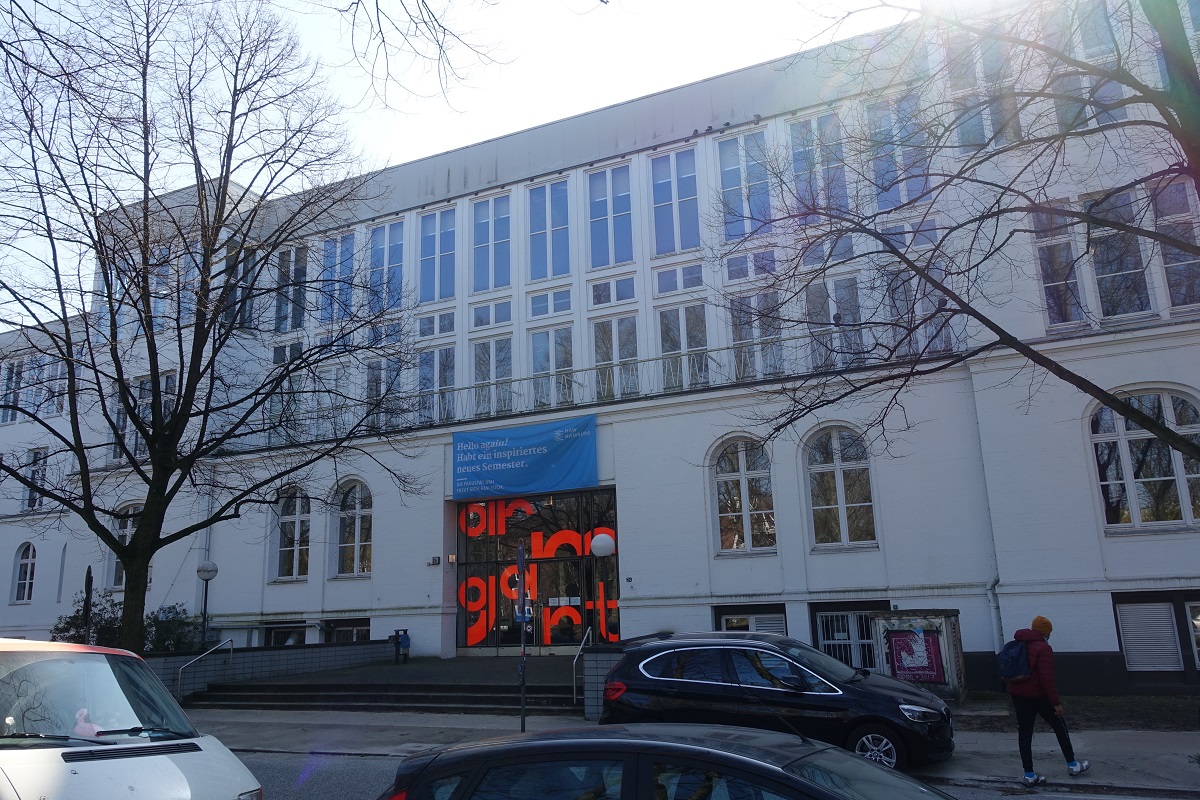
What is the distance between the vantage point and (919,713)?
9.77 meters

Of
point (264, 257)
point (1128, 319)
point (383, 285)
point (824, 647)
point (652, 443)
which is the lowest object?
point (824, 647)

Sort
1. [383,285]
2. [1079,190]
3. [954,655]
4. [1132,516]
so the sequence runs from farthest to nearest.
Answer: [383,285]
[1079,190]
[1132,516]
[954,655]

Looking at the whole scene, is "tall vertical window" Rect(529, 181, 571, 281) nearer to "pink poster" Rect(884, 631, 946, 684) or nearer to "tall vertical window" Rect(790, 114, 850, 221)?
"tall vertical window" Rect(790, 114, 850, 221)

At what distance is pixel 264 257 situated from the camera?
1525cm

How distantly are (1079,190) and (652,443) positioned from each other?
34.4 feet

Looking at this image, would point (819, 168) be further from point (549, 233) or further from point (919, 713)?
point (919, 713)

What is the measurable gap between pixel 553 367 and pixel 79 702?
18615mm

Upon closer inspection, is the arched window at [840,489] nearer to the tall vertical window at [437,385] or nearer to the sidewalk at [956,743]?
the sidewalk at [956,743]

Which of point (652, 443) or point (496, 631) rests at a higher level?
point (652, 443)

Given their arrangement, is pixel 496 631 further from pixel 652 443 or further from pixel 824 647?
pixel 824 647

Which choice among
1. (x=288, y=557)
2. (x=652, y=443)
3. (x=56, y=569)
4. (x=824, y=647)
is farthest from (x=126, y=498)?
(x=824, y=647)

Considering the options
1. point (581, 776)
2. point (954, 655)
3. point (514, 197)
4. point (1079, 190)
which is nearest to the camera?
point (581, 776)

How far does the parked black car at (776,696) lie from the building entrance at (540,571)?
37.1 feet

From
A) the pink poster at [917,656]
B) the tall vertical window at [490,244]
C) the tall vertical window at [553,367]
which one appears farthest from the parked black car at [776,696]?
the tall vertical window at [490,244]
